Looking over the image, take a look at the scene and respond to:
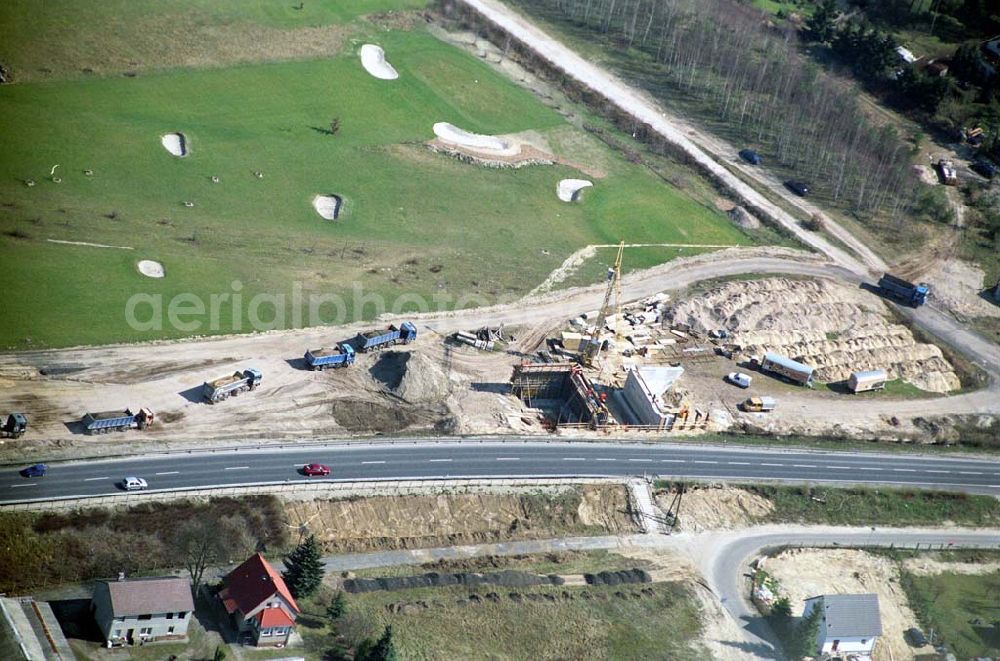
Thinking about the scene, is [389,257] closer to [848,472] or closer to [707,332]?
[707,332]

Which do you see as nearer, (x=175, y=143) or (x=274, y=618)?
(x=274, y=618)

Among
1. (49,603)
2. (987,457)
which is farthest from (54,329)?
(987,457)

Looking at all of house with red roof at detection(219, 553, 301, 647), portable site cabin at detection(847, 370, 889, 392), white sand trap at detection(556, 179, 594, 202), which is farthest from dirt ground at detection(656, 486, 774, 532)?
white sand trap at detection(556, 179, 594, 202)

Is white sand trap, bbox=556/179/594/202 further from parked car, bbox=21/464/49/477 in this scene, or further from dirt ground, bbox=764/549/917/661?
parked car, bbox=21/464/49/477

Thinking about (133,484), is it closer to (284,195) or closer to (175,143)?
(284,195)

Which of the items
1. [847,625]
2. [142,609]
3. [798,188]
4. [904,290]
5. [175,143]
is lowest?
[847,625]

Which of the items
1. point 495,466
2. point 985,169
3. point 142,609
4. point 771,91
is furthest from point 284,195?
point 985,169
